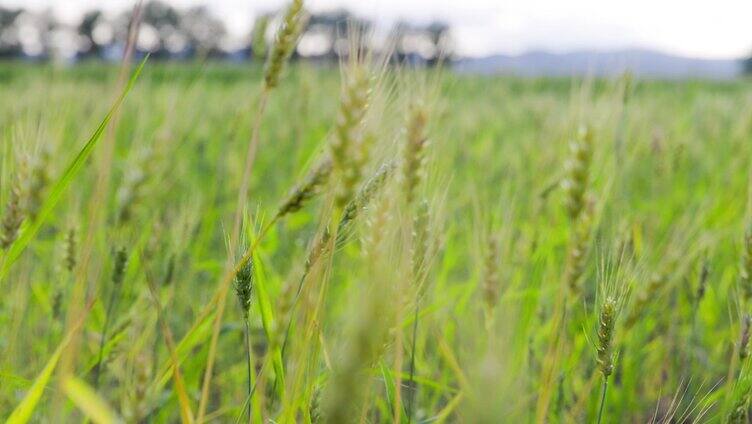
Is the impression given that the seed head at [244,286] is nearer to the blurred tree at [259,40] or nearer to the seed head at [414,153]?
the seed head at [414,153]

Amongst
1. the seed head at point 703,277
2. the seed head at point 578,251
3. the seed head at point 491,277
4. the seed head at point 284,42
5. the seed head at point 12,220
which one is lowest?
the seed head at point 703,277

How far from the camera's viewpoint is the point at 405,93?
95 centimetres

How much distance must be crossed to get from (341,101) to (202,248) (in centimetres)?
193

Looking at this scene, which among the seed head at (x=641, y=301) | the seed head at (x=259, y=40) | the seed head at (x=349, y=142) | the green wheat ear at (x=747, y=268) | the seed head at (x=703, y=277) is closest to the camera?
the seed head at (x=349, y=142)

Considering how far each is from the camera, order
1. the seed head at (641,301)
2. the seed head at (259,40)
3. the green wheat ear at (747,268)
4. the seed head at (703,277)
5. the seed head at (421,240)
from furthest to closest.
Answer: the seed head at (259,40) < the seed head at (703,277) < the seed head at (641,301) < the green wheat ear at (747,268) < the seed head at (421,240)

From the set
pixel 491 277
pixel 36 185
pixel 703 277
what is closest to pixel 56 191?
pixel 36 185

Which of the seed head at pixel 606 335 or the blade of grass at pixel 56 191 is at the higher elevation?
the blade of grass at pixel 56 191

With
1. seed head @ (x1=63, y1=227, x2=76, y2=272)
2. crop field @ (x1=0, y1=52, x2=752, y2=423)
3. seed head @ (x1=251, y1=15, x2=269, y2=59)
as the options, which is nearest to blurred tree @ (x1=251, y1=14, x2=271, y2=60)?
seed head @ (x1=251, y1=15, x2=269, y2=59)

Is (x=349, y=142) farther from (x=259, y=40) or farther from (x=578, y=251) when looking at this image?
(x=259, y=40)

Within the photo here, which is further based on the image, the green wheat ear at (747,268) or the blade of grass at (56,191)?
the green wheat ear at (747,268)

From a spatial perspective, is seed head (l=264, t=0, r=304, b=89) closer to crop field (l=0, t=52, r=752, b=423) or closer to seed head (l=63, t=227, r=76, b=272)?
crop field (l=0, t=52, r=752, b=423)

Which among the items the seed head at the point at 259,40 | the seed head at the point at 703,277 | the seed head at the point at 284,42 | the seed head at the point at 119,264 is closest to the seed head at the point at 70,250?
the seed head at the point at 119,264

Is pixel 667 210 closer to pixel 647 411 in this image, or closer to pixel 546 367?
pixel 647 411

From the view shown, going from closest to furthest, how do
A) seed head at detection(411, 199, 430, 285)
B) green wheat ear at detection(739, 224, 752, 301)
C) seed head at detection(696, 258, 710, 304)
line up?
seed head at detection(411, 199, 430, 285)
green wheat ear at detection(739, 224, 752, 301)
seed head at detection(696, 258, 710, 304)
